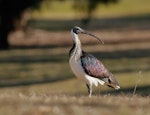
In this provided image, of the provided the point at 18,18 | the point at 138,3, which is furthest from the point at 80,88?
the point at 138,3

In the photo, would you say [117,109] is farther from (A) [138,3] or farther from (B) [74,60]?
(A) [138,3]

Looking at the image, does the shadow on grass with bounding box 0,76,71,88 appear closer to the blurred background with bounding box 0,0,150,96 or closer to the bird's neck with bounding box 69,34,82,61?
the blurred background with bounding box 0,0,150,96

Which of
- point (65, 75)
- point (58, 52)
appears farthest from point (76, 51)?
point (58, 52)

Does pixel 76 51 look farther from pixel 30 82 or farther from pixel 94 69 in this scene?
pixel 30 82

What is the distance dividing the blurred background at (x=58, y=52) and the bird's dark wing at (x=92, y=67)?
18.2 ft

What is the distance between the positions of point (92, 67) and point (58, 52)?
29305 millimetres

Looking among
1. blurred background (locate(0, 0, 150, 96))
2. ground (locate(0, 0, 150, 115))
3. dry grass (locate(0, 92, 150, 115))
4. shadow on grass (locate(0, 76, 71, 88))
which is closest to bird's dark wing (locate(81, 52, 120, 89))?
ground (locate(0, 0, 150, 115))

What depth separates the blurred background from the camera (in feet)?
80.8

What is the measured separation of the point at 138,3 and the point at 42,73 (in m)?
69.5

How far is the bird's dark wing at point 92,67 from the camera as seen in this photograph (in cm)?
1138

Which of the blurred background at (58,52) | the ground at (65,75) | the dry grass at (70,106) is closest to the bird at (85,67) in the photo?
the ground at (65,75)

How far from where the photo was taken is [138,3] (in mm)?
97625

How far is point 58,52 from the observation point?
4075cm

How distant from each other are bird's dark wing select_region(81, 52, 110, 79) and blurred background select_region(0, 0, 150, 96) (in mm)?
5562
